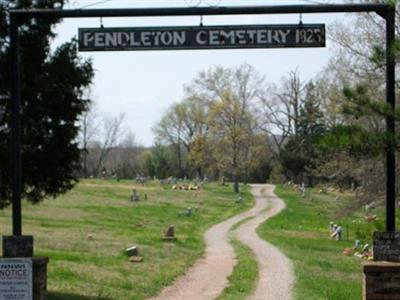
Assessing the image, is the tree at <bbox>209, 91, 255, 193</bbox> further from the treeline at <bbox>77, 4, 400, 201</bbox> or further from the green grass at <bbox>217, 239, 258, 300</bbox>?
the green grass at <bbox>217, 239, 258, 300</bbox>

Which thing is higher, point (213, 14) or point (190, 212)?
point (213, 14)

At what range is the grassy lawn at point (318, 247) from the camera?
17.0 m

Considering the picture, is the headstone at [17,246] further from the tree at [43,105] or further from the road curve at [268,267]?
the road curve at [268,267]

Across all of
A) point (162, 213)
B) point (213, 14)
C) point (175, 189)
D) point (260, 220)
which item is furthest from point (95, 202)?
point (213, 14)

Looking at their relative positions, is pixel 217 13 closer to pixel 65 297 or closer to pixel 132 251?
pixel 65 297

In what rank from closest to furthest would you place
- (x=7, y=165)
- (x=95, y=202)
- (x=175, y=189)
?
(x=7, y=165)
(x=95, y=202)
(x=175, y=189)

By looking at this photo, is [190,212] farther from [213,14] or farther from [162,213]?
[213,14]

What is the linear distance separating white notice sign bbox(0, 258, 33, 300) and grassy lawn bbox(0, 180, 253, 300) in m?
5.03

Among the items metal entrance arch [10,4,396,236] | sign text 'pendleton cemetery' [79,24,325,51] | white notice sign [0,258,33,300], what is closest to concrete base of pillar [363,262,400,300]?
metal entrance arch [10,4,396,236]

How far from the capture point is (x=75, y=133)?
1416cm

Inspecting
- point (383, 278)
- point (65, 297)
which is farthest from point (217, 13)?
point (65, 297)

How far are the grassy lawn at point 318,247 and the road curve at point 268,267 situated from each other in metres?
0.27

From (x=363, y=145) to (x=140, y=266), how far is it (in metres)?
12.0

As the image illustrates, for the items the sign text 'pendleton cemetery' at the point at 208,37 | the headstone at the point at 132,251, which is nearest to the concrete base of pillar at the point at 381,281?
the sign text 'pendleton cemetery' at the point at 208,37
